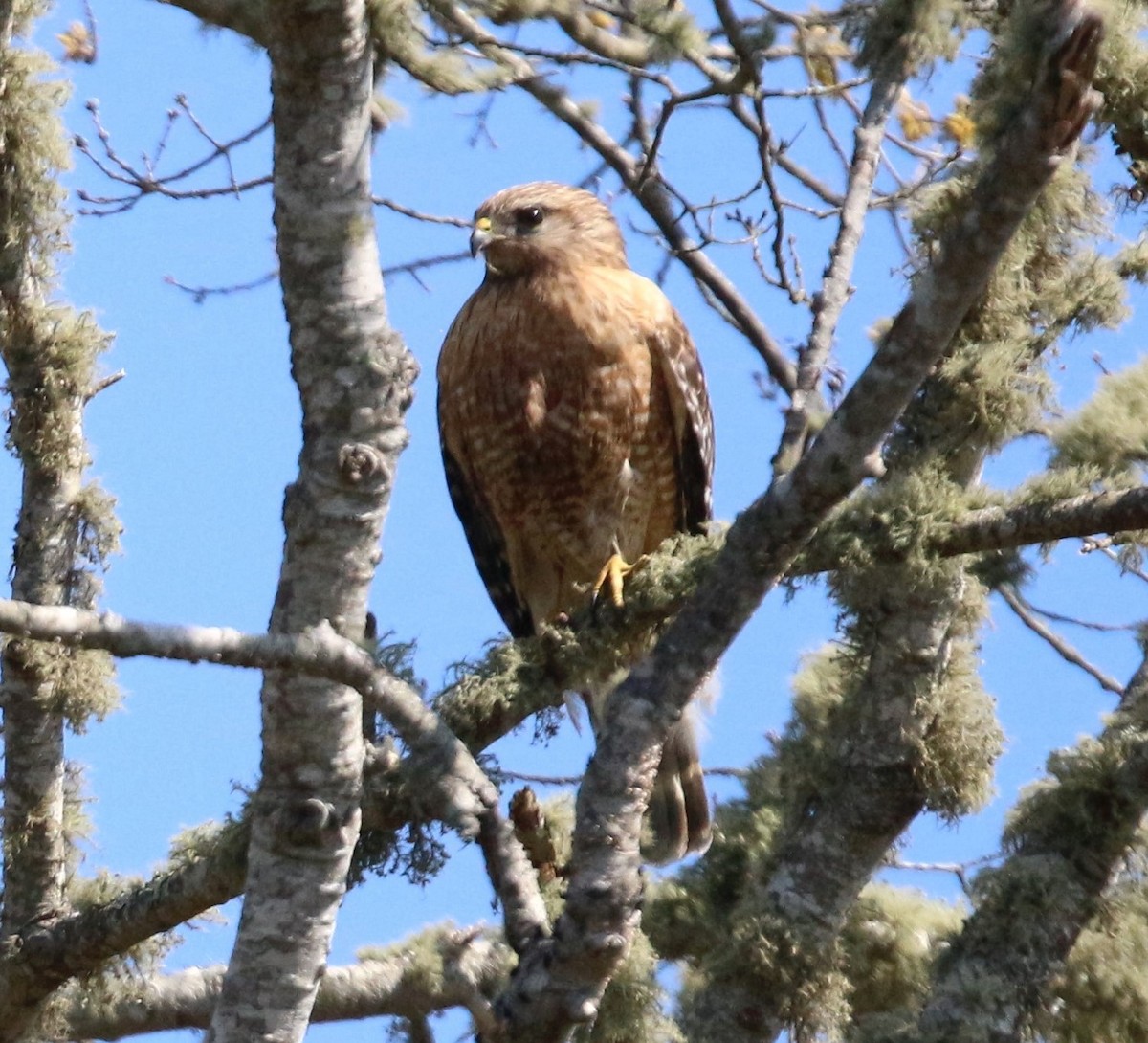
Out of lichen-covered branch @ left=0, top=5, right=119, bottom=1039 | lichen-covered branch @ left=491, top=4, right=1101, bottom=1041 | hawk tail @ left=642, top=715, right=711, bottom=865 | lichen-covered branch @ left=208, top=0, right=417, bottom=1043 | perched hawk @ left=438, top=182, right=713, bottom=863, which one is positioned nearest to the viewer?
lichen-covered branch @ left=491, top=4, right=1101, bottom=1041

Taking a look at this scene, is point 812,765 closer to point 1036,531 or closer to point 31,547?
point 1036,531

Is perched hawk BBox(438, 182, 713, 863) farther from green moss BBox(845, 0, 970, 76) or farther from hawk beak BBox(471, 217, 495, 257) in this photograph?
green moss BBox(845, 0, 970, 76)

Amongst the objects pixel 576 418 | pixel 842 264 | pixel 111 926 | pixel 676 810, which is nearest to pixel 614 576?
pixel 576 418

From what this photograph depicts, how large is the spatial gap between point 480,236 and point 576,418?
26.2 inches

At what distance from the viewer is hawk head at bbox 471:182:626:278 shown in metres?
5.06

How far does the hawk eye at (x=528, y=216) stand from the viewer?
5164 mm

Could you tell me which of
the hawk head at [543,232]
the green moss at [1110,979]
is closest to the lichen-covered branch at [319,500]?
the green moss at [1110,979]

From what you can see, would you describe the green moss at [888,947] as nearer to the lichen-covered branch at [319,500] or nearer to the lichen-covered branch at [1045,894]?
the lichen-covered branch at [1045,894]

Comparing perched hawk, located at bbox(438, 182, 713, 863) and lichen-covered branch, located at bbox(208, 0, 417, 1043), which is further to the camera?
perched hawk, located at bbox(438, 182, 713, 863)

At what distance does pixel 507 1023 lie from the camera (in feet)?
8.79

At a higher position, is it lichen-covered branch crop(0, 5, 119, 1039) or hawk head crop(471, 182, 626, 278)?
hawk head crop(471, 182, 626, 278)

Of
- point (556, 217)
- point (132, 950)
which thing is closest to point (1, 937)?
point (132, 950)

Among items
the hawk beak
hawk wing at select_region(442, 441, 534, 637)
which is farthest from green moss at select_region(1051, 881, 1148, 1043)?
the hawk beak

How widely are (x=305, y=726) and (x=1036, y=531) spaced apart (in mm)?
1342
